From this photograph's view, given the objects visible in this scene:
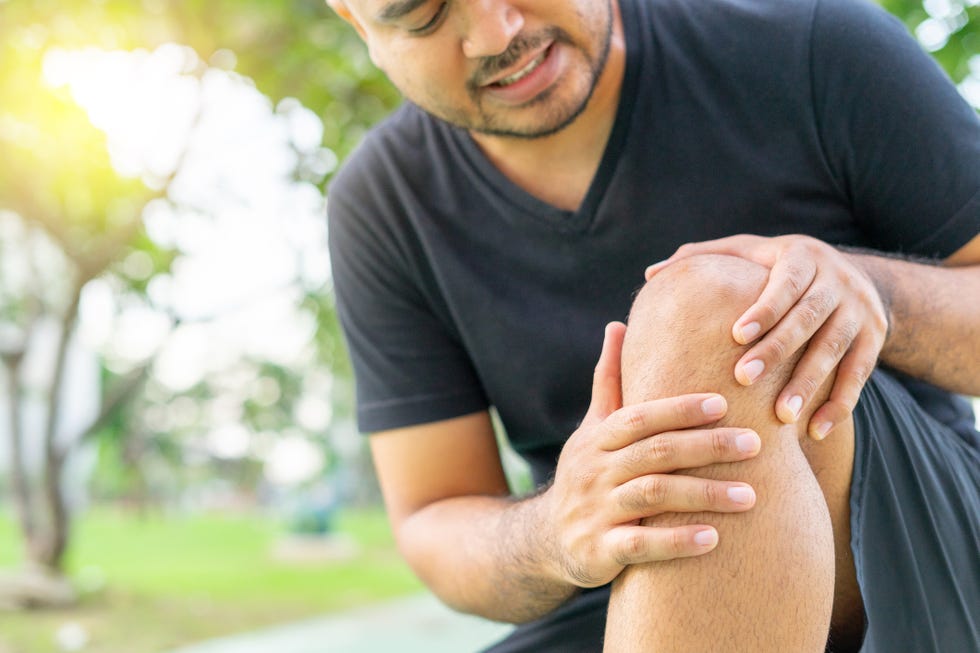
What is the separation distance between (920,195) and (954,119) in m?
0.11

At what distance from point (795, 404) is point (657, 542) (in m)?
0.17

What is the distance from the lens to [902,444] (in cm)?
100

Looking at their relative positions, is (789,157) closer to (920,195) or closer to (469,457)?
(920,195)

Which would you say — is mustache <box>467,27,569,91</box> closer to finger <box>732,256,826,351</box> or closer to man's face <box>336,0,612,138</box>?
man's face <box>336,0,612,138</box>

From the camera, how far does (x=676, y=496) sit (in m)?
0.85

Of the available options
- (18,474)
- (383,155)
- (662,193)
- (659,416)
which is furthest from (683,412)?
(18,474)

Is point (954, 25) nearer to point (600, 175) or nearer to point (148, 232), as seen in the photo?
point (600, 175)

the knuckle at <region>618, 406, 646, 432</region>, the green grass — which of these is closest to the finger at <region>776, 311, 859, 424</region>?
the knuckle at <region>618, 406, 646, 432</region>

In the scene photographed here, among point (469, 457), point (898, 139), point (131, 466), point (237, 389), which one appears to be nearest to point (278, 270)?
point (469, 457)

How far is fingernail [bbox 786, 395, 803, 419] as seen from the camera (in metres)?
0.86

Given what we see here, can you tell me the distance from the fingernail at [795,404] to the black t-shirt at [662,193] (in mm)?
505

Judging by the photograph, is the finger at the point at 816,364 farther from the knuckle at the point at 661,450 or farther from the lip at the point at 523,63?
the lip at the point at 523,63

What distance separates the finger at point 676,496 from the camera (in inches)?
32.6

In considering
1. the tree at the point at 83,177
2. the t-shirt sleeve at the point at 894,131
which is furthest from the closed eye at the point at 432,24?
the tree at the point at 83,177
